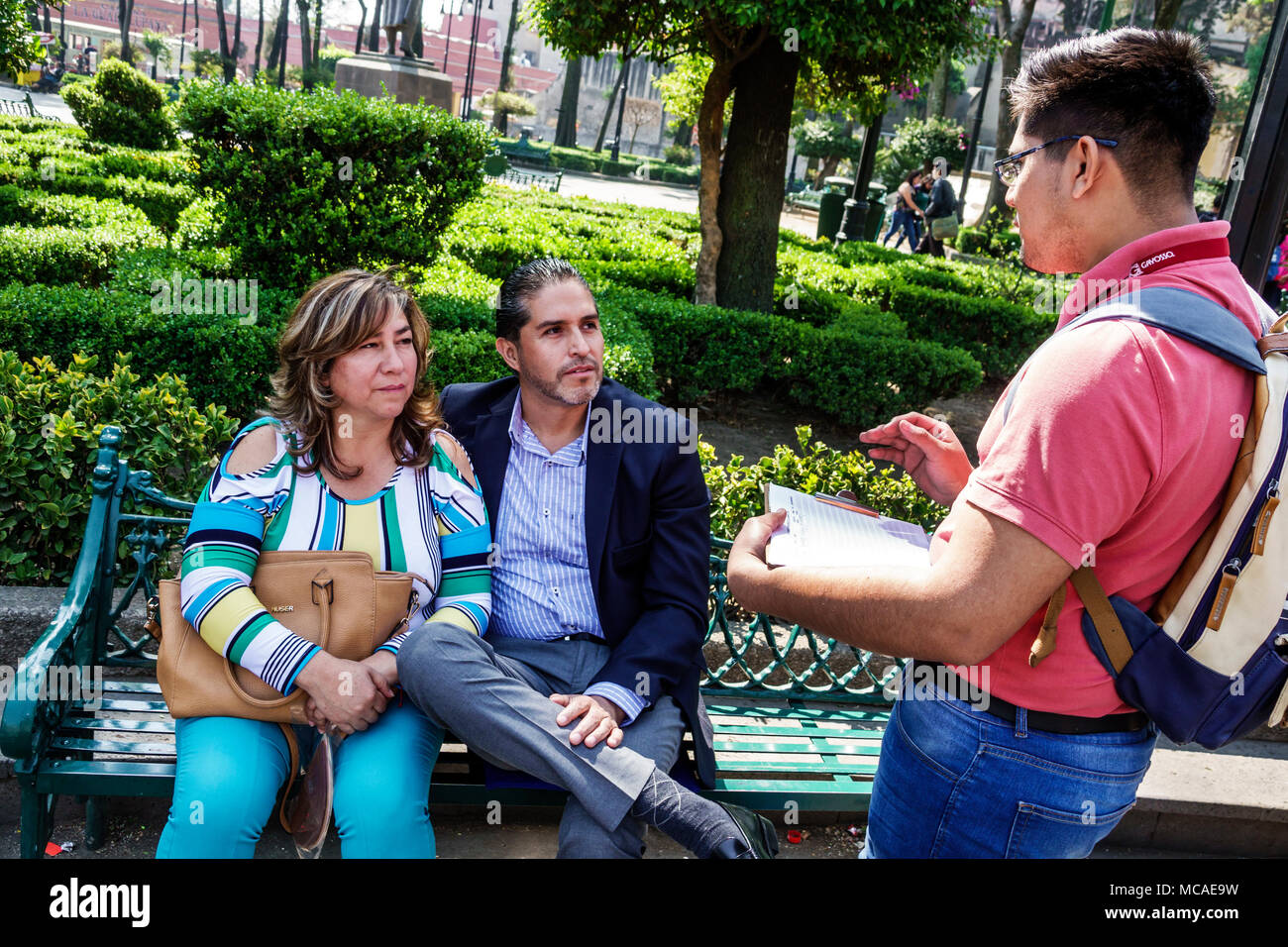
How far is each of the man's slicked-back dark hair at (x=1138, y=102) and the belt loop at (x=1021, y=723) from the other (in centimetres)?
87

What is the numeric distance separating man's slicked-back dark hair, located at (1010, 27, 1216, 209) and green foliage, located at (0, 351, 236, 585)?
3234 mm

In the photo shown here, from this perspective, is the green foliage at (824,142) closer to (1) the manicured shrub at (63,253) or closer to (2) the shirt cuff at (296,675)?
(1) the manicured shrub at (63,253)

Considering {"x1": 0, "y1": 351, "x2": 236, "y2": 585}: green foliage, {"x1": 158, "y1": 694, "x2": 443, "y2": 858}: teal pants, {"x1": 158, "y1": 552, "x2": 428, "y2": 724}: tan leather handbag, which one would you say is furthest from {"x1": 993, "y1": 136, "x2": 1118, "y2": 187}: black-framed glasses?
{"x1": 0, "y1": 351, "x2": 236, "y2": 585}: green foliage

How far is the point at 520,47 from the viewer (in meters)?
99.8

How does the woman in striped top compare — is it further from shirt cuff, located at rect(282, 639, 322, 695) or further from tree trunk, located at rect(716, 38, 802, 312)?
tree trunk, located at rect(716, 38, 802, 312)

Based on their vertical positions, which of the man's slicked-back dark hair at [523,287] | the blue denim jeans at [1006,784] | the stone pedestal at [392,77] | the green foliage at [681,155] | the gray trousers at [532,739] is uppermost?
the green foliage at [681,155]

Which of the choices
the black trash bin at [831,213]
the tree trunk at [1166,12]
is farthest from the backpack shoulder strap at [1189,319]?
the black trash bin at [831,213]

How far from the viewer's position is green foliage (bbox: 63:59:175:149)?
18.0 metres

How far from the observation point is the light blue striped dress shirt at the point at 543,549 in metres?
2.97

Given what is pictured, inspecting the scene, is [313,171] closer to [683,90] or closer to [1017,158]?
[1017,158]

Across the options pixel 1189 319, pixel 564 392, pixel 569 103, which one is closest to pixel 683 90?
pixel 564 392

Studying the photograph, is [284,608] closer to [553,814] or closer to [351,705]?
[351,705]

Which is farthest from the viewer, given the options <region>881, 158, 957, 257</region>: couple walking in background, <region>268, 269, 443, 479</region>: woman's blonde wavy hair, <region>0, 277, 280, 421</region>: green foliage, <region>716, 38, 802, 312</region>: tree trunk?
<region>881, 158, 957, 257</region>: couple walking in background

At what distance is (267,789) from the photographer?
247 centimetres
